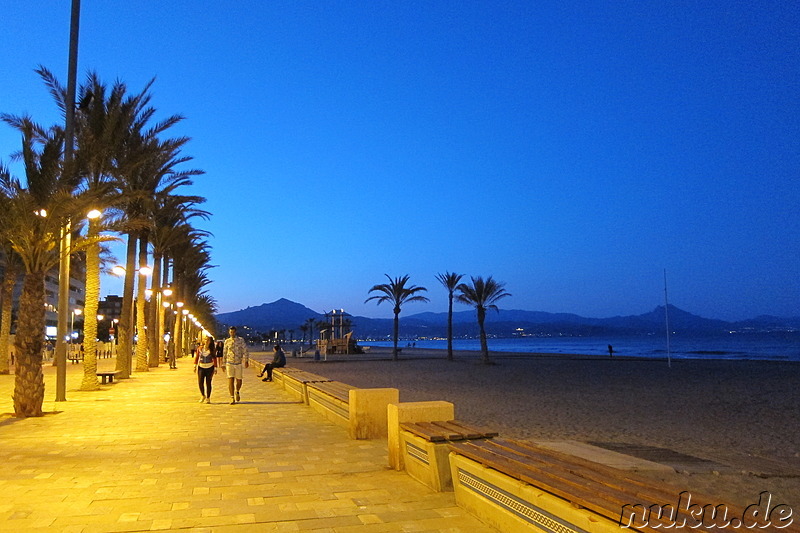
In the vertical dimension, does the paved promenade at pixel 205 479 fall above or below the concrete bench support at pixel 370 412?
below

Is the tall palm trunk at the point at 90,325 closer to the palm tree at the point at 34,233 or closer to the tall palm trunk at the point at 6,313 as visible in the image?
the palm tree at the point at 34,233

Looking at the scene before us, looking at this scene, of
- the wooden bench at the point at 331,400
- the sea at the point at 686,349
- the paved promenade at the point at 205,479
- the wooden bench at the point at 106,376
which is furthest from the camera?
the sea at the point at 686,349

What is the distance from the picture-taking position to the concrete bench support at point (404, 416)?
255 inches

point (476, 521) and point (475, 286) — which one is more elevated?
point (475, 286)

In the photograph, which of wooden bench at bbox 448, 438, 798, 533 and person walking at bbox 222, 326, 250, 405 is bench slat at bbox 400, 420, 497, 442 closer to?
wooden bench at bbox 448, 438, 798, 533

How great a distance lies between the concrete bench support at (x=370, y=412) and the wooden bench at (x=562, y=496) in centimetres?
316

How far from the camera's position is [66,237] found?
535 inches

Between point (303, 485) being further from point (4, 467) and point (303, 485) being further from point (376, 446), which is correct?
point (4, 467)

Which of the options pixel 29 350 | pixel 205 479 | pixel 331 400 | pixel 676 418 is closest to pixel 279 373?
pixel 29 350

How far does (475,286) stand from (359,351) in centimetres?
1998

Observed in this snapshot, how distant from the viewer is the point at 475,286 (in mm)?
44156

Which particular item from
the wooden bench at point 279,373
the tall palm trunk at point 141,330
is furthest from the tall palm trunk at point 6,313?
the wooden bench at point 279,373

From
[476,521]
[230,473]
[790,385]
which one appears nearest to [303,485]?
[230,473]

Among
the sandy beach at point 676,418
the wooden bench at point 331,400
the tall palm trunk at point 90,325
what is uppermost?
the tall palm trunk at point 90,325
